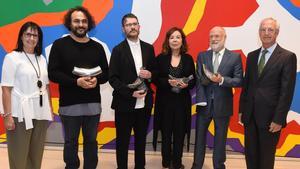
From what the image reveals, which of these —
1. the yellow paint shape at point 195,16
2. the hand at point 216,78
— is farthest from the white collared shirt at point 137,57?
the yellow paint shape at point 195,16

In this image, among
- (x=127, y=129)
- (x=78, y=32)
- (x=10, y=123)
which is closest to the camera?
(x=10, y=123)

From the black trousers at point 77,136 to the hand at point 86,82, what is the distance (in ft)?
1.17

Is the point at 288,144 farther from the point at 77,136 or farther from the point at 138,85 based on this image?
the point at 77,136

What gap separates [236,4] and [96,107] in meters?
2.37

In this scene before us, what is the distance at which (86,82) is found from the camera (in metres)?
2.90

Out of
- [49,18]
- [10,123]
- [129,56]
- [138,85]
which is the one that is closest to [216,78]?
[138,85]

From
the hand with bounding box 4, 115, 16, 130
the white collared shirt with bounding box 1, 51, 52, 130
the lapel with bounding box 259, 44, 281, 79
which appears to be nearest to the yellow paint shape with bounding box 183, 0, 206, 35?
the lapel with bounding box 259, 44, 281, 79

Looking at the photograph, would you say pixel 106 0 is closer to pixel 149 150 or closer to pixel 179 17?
pixel 179 17

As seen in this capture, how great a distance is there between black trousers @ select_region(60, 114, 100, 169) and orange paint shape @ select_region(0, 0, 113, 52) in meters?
1.74

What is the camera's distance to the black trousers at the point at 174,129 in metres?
3.45

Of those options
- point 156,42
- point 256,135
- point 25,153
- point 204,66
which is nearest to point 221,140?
point 256,135

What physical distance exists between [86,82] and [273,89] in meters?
1.72

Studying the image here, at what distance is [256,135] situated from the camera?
2.96m

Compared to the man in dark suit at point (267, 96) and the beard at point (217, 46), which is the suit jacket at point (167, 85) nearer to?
the beard at point (217, 46)
